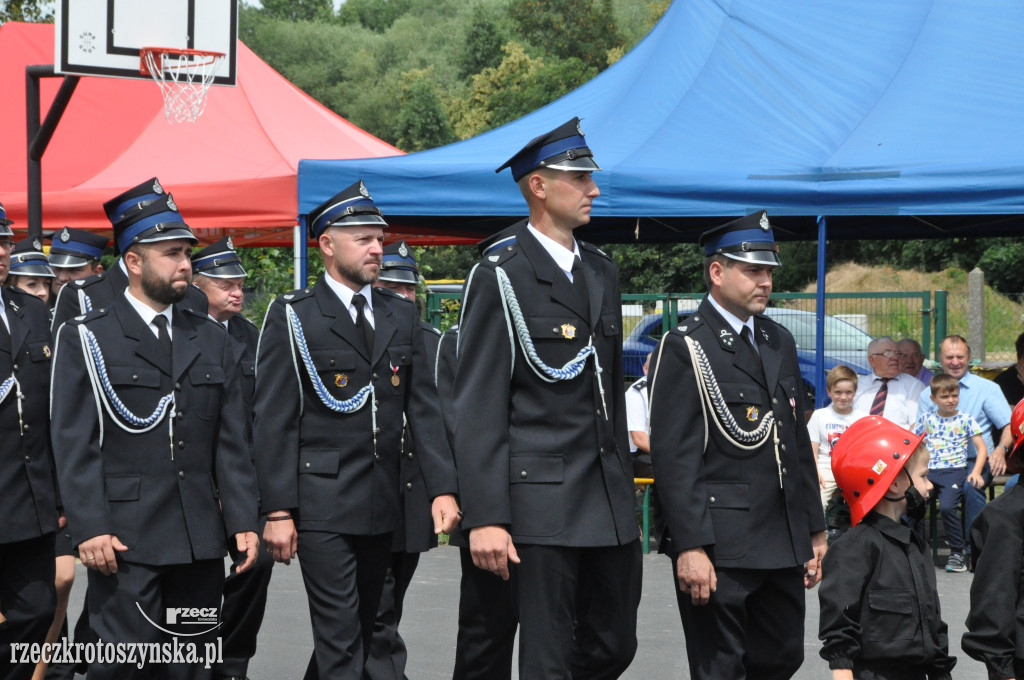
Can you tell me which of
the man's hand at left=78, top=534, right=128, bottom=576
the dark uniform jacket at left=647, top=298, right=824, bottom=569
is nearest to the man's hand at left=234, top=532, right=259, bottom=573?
the man's hand at left=78, top=534, right=128, bottom=576

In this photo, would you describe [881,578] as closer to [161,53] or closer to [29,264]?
[29,264]

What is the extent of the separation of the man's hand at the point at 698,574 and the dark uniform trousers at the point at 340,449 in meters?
0.99

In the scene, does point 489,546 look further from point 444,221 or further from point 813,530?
point 444,221

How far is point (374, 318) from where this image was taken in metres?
5.33

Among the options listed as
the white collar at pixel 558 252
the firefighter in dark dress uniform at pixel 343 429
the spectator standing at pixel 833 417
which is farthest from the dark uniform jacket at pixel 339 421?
the spectator standing at pixel 833 417

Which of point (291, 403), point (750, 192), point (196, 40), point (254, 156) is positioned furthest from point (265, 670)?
point (254, 156)

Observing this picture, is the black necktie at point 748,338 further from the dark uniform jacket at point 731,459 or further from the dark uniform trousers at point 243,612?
the dark uniform trousers at point 243,612

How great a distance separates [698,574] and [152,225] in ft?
7.81

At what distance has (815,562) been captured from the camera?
4684 millimetres

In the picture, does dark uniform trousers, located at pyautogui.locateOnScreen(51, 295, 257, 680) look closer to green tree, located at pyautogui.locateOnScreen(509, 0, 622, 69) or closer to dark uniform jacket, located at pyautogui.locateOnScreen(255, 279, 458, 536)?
dark uniform jacket, located at pyautogui.locateOnScreen(255, 279, 458, 536)

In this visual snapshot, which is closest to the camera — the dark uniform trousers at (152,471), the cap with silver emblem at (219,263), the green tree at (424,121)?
the dark uniform trousers at (152,471)

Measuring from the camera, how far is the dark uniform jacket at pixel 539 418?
3.97m

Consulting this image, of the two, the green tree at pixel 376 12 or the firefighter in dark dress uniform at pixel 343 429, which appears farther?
the green tree at pixel 376 12

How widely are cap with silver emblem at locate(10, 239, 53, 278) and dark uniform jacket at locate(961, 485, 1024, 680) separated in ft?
17.3
